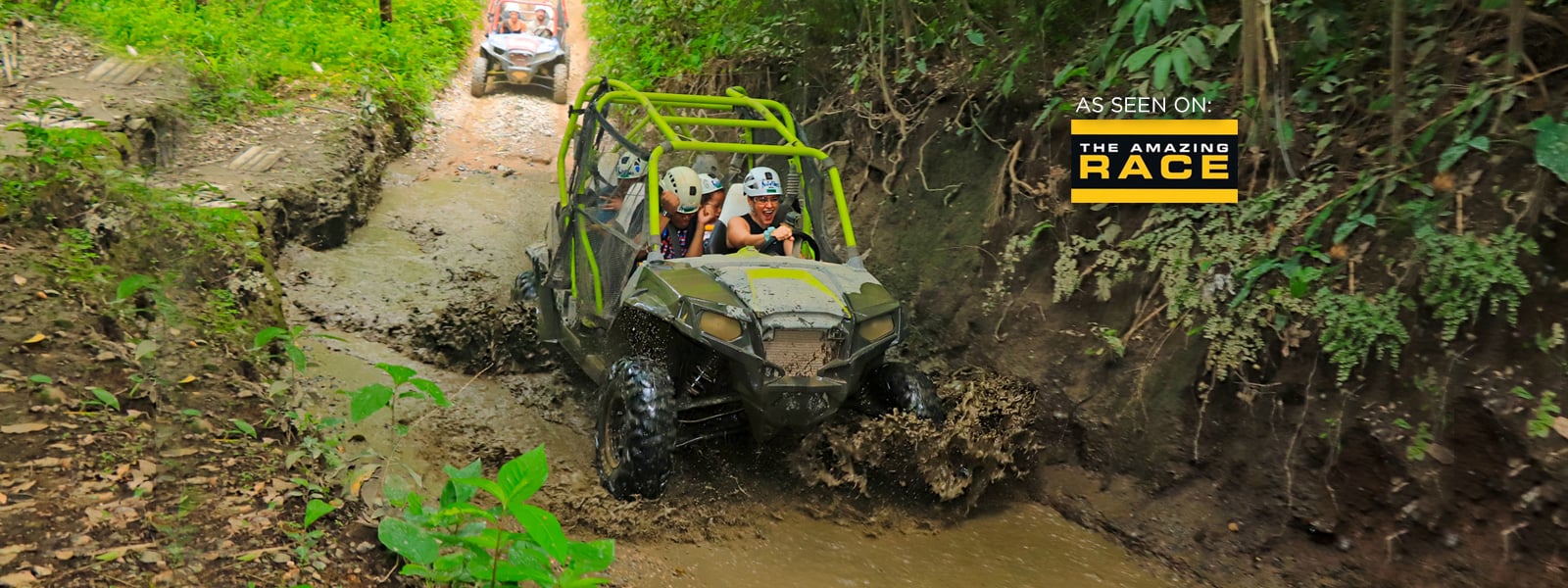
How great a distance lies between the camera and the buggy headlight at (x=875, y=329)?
4629 millimetres

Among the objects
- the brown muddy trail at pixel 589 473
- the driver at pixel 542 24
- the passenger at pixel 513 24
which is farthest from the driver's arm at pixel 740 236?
the passenger at pixel 513 24

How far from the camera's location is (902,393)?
197 inches

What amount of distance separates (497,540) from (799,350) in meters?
1.83

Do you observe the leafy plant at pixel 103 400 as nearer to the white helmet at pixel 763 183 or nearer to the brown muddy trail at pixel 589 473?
the brown muddy trail at pixel 589 473

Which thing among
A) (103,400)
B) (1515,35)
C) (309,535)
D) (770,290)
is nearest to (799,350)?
(770,290)

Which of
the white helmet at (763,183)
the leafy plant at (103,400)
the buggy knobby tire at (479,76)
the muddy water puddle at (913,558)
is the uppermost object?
the buggy knobby tire at (479,76)

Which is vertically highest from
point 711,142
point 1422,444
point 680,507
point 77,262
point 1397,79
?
point 1397,79

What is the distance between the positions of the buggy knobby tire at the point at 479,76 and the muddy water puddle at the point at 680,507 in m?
7.71

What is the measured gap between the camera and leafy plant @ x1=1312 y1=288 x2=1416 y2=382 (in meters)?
3.94

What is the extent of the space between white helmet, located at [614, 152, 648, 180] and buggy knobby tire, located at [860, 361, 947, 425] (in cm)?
169

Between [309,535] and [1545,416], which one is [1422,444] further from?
[309,535]

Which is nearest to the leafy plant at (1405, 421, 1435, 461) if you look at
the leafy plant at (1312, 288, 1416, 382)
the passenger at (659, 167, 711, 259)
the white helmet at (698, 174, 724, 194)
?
the leafy plant at (1312, 288, 1416, 382)

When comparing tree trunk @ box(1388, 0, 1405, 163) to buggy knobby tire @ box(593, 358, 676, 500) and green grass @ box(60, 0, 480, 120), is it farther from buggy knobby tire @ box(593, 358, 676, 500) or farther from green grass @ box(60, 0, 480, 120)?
green grass @ box(60, 0, 480, 120)

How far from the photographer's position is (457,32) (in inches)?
672
